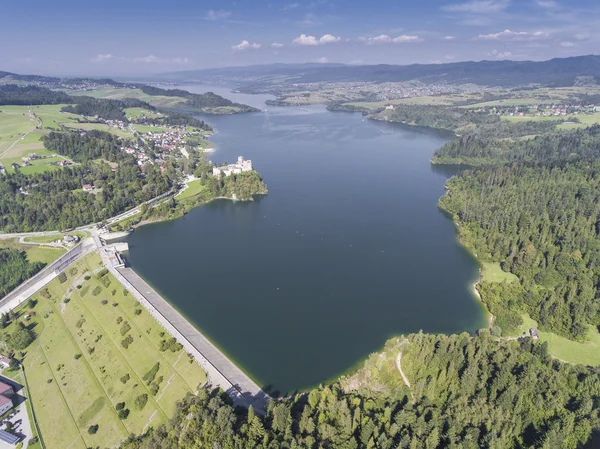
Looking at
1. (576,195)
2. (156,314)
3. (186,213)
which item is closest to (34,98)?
(186,213)

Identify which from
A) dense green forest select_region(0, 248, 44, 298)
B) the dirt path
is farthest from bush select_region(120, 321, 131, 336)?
the dirt path

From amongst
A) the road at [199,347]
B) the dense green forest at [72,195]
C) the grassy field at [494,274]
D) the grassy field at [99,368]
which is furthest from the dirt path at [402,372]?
the dense green forest at [72,195]

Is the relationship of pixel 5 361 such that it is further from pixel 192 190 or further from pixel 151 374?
pixel 192 190

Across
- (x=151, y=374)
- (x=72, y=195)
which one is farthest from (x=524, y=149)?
(x=72, y=195)

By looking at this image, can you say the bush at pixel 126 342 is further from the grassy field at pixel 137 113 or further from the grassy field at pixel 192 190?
the grassy field at pixel 137 113

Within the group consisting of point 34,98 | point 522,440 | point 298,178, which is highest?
point 34,98

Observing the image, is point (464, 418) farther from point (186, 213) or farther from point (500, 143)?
point (500, 143)
